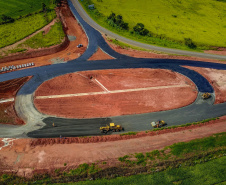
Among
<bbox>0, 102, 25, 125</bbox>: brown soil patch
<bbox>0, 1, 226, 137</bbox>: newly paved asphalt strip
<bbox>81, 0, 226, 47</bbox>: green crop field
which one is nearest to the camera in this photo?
<bbox>0, 1, 226, 137</bbox>: newly paved asphalt strip

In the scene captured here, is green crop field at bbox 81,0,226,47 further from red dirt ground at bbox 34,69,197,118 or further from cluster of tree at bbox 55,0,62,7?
red dirt ground at bbox 34,69,197,118

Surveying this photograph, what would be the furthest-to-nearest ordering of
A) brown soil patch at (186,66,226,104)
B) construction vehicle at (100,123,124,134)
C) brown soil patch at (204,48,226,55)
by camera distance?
1. brown soil patch at (204,48,226,55)
2. brown soil patch at (186,66,226,104)
3. construction vehicle at (100,123,124,134)

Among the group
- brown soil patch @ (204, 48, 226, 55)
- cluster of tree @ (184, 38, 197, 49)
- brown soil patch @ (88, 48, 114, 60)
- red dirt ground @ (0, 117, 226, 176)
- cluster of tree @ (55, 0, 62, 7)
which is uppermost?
cluster of tree @ (55, 0, 62, 7)

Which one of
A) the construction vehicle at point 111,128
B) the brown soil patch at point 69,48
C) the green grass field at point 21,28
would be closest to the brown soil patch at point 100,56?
the brown soil patch at point 69,48

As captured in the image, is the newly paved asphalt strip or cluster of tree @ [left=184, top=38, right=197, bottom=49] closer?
the newly paved asphalt strip

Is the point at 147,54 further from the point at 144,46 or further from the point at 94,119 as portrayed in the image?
the point at 94,119

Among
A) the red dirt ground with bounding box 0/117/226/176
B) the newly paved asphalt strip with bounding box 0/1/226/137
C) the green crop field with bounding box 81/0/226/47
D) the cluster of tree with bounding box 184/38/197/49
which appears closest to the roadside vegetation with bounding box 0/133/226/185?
the red dirt ground with bounding box 0/117/226/176

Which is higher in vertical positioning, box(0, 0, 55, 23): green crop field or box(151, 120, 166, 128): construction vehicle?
box(0, 0, 55, 23): green crop field

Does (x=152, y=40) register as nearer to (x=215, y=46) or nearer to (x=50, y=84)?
(x=215, y=46)
